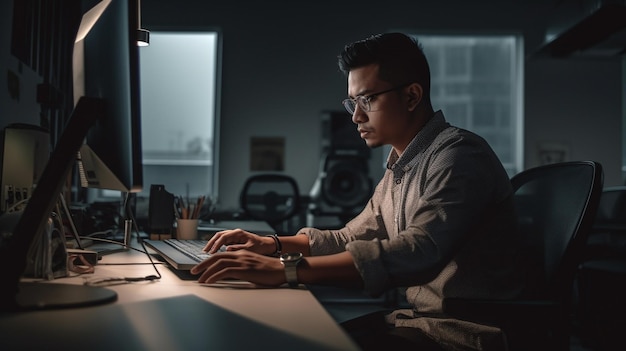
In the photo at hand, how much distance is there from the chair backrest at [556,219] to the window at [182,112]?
415 centimetres

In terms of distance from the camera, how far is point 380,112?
1.39 meters

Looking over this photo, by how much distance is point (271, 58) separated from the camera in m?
5.19

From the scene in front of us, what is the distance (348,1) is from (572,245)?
449cm

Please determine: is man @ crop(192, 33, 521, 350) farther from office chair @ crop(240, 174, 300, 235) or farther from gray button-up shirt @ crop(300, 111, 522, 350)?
office chair @ crop(240, 174, 300, 235)

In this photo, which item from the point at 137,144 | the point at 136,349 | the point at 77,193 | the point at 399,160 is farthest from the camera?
the point at 77,193

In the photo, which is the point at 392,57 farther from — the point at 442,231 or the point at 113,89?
the point at 113,89

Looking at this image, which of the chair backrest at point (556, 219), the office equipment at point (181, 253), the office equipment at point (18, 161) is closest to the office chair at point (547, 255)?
the chair backrest at point (556, 219)

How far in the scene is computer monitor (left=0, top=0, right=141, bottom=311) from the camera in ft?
2.56

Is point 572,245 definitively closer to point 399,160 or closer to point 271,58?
point 399,160

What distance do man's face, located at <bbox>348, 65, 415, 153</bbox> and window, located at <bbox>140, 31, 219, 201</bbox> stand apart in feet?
12.9

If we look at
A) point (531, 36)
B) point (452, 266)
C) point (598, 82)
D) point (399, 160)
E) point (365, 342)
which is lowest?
point (365, 342)

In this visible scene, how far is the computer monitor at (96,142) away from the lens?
0.78 meters

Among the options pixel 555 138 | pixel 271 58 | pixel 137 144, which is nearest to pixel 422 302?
pixel 137 144

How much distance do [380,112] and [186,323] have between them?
0.83 metres
